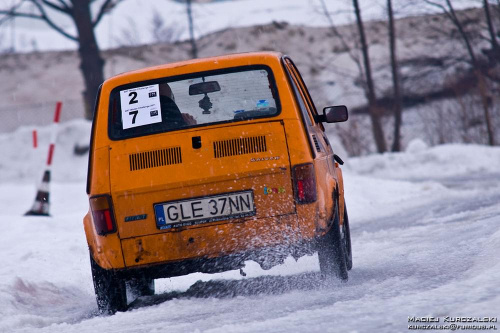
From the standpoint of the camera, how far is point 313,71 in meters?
43.6

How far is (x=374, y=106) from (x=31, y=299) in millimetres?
20560

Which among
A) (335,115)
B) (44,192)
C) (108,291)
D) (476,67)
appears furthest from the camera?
(476,67)

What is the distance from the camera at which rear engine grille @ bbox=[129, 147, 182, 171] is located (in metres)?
5.04

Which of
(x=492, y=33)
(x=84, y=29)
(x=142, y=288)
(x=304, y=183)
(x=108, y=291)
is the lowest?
(x=142, y=288)

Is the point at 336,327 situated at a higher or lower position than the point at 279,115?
lower

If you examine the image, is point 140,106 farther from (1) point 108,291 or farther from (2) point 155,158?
(1) point 108,291

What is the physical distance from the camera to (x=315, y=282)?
Result: 17.8 ft

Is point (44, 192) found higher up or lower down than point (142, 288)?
higher up

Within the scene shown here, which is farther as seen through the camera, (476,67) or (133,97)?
(476,67)

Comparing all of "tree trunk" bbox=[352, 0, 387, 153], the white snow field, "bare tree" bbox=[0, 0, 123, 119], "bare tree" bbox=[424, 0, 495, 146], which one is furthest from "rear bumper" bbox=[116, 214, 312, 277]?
"bare tree" bbox=[424, 0, 495, 146]

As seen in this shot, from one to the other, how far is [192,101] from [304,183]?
105 centimetres

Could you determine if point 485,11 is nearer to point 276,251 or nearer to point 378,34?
point 378,34

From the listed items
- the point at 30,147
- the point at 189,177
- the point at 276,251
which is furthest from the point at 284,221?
the point at 30,147

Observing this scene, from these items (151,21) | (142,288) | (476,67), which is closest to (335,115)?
(142,288)
